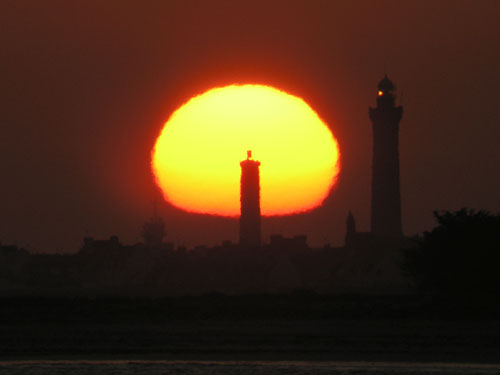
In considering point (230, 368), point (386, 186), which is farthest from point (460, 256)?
point (386, 186)

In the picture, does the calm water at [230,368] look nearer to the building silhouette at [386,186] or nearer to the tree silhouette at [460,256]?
the tree silhouette at [460,256]

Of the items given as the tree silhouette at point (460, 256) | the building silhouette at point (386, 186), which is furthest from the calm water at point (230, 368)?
the building silhouette at point (386, 186)

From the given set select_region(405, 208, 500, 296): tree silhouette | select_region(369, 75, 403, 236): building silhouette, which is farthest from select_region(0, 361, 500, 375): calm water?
select_region(369, 75, 403, 236): building silhouette

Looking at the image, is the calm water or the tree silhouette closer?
the calm water

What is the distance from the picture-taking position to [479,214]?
92.4 metres

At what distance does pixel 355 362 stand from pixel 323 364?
133cm

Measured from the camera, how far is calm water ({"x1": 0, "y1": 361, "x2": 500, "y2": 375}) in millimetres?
43469

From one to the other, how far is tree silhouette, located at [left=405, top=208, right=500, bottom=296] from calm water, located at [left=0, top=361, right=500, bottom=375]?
34.7 m

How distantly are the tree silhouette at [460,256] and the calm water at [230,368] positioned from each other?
3467 centimetres

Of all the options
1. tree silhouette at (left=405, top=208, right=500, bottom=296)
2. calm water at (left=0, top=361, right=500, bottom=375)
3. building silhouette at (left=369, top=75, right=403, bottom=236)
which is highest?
building silhouette at (left=369, top=75, right=403, bottom=236)

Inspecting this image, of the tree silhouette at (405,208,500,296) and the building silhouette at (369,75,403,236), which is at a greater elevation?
the building silhouette at (369,75,403,236)

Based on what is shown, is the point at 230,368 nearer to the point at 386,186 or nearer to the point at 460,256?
the point at 460,256

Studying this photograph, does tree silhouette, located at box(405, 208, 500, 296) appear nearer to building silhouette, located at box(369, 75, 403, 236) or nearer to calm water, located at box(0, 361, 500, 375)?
calm water, located at box(0, 361, 500, 375)

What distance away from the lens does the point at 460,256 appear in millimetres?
83938
